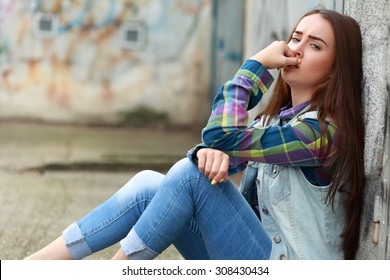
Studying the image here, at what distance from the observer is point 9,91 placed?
8.72 m

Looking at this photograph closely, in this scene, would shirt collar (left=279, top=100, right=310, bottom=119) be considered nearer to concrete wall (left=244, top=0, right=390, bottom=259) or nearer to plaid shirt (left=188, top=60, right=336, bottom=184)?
plaid shirt (left=188, top=60, right=336, bottom=184)

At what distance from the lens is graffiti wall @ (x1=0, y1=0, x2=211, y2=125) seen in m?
8.72

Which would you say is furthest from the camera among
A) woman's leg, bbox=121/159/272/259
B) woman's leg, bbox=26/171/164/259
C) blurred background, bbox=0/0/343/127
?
blurred background, bbox=0/0/343/127

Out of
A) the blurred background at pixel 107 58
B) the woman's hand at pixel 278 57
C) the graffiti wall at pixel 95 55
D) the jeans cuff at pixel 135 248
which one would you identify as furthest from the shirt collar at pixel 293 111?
the graffiti wall at pixel 95 55

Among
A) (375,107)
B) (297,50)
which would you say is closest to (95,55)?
(297,50)

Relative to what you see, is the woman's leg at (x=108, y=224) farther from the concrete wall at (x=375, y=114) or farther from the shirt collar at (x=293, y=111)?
the concrete wall at (x=375, y=114)

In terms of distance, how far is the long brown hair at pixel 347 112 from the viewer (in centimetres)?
265

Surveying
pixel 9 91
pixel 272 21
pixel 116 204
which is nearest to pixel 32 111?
pixel 9 91

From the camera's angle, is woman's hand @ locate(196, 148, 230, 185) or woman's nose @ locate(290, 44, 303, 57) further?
woman's nose @ locate(290, 44, 303, 57)

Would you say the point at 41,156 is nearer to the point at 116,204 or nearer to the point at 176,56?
the point at 176,56

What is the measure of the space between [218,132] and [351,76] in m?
0.52

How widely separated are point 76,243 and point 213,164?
0.68 meters

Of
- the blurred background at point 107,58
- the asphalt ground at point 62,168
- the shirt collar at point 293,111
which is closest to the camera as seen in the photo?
the shirt collar at point 293,111

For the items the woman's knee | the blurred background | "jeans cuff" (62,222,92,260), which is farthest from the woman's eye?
the blurred background
